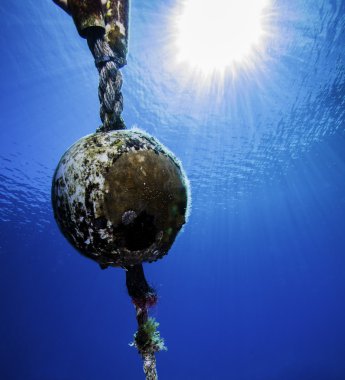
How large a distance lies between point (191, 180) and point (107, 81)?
3286 centimetres

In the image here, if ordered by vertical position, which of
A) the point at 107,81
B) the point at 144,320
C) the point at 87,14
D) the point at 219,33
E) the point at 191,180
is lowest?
the point at 144,320

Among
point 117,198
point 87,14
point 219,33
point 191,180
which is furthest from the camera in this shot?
point 191,180

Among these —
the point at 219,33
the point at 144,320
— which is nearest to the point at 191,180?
the point at 219,33

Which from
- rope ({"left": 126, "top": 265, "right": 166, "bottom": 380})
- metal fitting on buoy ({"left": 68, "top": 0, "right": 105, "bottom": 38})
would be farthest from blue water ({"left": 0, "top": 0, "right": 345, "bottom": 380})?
metal fitting on buoy ({"left": 68, "top": 0, "right": 105, "bottom": 38})

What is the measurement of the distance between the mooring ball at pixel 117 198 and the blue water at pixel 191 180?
59cm

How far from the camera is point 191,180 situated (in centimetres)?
3494

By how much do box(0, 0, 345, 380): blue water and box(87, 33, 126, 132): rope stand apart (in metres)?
1.49

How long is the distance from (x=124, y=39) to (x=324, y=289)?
168515mm

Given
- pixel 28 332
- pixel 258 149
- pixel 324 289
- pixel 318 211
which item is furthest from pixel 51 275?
pixel 324 289

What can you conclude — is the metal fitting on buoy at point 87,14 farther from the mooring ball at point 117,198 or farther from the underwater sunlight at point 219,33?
the underwater sunlight at point 219,33

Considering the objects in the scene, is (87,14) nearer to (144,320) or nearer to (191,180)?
(144,320)

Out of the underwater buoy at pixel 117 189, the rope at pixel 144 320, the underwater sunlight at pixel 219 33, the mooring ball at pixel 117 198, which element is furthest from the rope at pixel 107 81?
the underwater sunlight at pixel 219 33

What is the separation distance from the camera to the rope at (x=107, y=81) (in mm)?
2195

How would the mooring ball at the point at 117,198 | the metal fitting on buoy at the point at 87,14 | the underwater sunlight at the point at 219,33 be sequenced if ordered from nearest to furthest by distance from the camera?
the mooring ball at the point at 117,198
the metal fitting on buoy at the point at 87,14
the underwater sunlight at the point at 219,33
